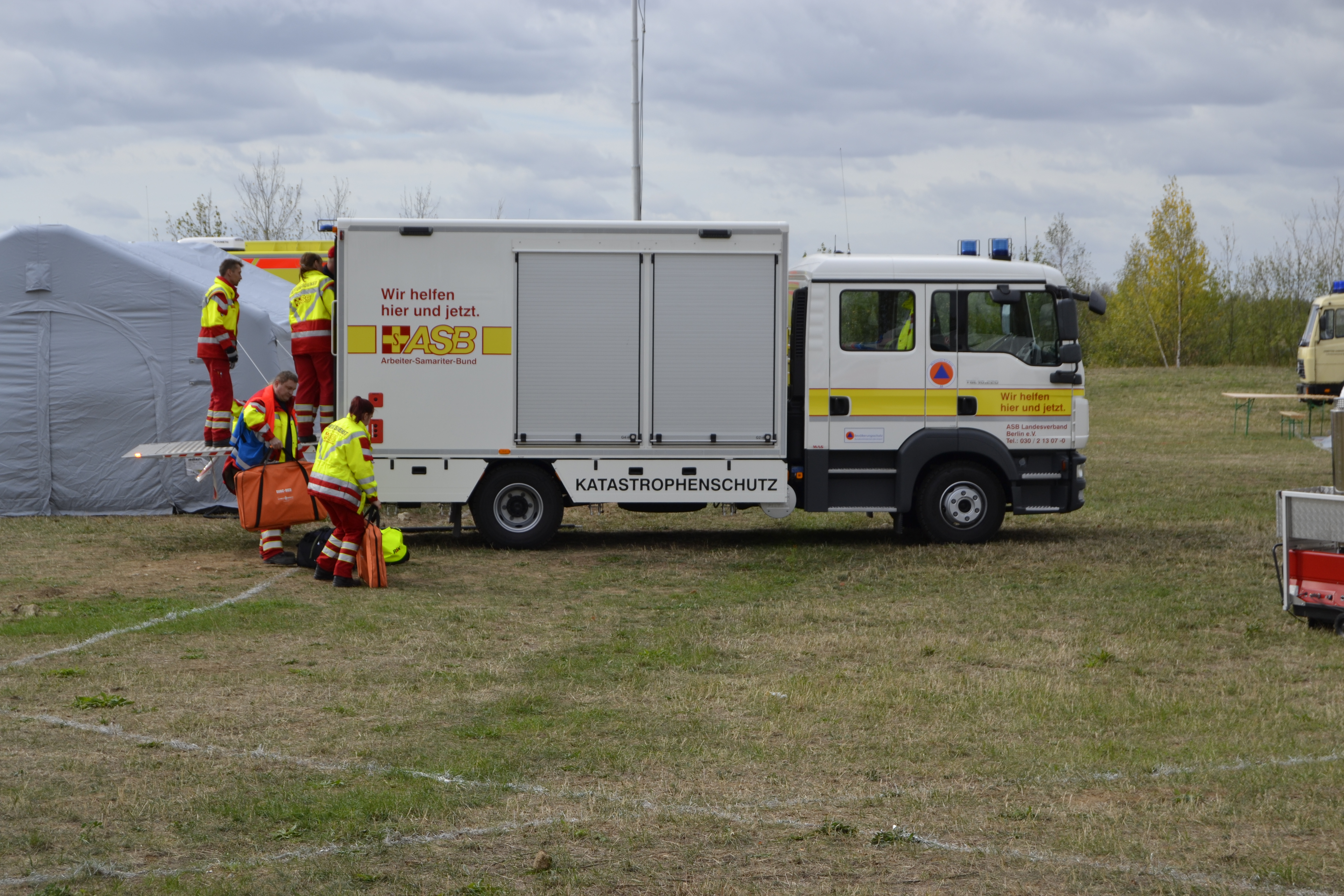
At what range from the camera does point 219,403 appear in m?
12.7

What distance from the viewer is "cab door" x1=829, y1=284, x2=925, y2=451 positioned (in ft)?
40.2

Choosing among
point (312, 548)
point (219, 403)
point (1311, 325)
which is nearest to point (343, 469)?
point (312, 548)

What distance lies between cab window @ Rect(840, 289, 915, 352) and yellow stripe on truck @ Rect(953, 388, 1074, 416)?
36.2 inches

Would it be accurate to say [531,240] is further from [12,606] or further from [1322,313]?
[1322,313]

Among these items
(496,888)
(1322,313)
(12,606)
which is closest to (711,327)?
(12,606)

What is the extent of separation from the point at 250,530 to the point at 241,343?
15.1 feet

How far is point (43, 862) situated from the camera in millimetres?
4520

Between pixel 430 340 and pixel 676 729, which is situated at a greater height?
pixel 430 340

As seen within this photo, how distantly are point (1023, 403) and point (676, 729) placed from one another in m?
7.14

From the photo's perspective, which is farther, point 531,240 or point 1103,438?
point 1103,438

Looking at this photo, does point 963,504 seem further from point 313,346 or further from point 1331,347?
point 1331,347

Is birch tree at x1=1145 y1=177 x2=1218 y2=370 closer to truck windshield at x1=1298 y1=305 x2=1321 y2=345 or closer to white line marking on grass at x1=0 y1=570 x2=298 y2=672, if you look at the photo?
truck windshield at x1=1298 y1=305 x2=1321 y2=345

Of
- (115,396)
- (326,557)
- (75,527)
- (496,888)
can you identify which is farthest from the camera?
(115,396)

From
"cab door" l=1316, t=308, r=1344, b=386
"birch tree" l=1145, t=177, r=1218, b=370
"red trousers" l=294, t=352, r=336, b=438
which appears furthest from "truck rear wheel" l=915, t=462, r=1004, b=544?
"birch tree" l=1145, t=177, r=1218, b=370
